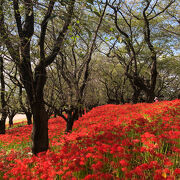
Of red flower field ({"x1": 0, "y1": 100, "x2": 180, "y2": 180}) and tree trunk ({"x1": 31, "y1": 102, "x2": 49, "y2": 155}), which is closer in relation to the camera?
red flower field ({"x1": 0, "y1": 100, "x2": 180, "y2": 180})

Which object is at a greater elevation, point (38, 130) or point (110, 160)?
point (38, 130)

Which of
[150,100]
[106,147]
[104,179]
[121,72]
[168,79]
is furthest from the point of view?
[168,79]

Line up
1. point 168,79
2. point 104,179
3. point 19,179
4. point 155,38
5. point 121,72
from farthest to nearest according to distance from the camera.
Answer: point 168,79
point 121,72
point 155,38
point 19,179
point 104,179

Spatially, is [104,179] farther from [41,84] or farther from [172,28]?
[172,28]

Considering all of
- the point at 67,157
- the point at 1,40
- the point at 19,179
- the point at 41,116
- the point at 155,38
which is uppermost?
the point at 155,38

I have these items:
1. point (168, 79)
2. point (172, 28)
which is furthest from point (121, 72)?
point (172, 28)

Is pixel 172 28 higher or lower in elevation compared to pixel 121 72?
higher

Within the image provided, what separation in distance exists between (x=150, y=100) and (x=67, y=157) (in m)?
14.8

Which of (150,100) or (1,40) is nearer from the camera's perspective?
(1,40)

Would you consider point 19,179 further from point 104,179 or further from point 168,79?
point 168,79

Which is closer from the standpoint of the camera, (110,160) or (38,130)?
(110,160)

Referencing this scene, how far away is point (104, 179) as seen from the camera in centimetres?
254

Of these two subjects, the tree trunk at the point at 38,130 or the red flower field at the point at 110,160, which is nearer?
the red flower field at the point at 110,160

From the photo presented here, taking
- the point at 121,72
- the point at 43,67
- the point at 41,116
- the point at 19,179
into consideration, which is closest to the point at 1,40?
the point at 43,67
